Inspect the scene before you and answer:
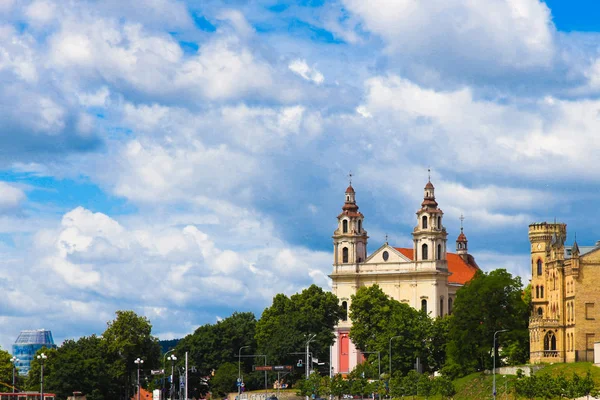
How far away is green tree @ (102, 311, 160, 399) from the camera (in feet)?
497

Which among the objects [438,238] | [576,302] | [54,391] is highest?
[438,238]

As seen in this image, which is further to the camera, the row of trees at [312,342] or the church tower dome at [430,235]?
the church tower dome at [430,235]

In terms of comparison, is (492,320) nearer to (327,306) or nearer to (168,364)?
(327,306)

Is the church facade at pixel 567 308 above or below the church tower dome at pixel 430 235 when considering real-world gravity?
below

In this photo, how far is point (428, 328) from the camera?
150625 millimetres

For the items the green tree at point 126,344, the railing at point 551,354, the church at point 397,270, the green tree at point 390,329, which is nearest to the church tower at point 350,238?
the church at point 397,270

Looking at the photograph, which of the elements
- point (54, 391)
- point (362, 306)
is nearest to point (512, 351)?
point (362, 306)

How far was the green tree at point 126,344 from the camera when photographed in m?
152

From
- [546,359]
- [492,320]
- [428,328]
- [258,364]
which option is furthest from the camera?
[258,364]

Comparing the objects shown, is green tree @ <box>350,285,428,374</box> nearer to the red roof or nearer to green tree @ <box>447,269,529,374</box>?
green tree @ <box>447,269,529,374</box>

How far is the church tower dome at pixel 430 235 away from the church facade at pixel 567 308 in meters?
37.0

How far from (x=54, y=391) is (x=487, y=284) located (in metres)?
50.8

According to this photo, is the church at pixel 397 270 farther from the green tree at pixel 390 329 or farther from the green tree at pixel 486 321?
the green tree at pixel 486 321

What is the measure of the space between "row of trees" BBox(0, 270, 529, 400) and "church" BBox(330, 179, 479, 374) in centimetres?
521
